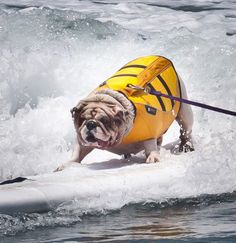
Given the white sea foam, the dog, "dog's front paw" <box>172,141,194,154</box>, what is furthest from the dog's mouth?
"dog's front paw" <box>172,141,194,154</box>

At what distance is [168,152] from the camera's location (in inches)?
304

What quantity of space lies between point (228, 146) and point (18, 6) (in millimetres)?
7541

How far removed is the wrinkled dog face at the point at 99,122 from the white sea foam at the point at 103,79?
252 mm

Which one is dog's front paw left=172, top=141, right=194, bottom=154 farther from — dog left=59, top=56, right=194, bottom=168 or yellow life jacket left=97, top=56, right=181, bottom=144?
yellow life jacket left=97, top=56, right=181, bottom=144

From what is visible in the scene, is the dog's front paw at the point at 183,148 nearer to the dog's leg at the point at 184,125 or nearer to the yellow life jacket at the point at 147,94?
the dog's leg at the point at 184,125

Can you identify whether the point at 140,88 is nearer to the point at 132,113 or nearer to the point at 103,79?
the point at 132,113

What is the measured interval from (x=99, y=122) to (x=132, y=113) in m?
0.31

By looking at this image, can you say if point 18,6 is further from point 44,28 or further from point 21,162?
point 21,162

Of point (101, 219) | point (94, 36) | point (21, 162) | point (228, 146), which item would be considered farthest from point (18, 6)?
point (101, 219)

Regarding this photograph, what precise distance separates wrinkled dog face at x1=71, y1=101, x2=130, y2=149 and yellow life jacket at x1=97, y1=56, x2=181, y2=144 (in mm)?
173

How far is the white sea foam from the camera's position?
662cm

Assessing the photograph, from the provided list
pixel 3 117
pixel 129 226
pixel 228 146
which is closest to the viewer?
pixel 129 226

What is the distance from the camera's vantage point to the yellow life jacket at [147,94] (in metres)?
7.25

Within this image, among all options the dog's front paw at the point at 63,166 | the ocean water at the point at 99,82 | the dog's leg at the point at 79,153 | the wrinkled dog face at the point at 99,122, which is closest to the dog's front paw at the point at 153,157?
the ocean water at the point at 99,82
